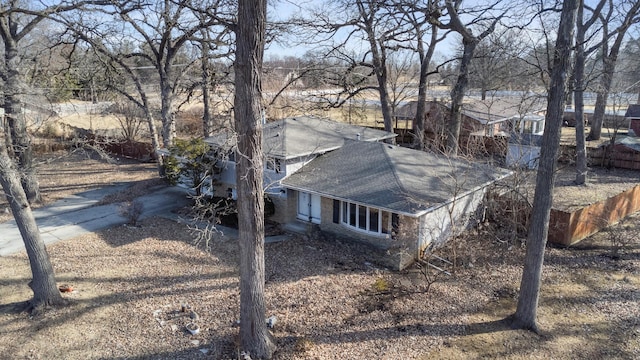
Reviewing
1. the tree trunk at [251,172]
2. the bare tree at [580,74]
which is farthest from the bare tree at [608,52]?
A: the tree trunk at [251,172]

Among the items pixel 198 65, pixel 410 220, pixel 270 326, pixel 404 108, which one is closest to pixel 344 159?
pixel 410 220

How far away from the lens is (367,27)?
73.3 feet

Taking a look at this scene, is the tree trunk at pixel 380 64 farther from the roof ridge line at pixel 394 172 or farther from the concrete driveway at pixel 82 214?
the concrete driveway at pixel 82 214

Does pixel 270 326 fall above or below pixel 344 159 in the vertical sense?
below

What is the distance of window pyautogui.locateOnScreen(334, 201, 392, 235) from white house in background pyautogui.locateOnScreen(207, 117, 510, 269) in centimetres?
3

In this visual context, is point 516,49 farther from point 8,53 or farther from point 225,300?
point 8,53

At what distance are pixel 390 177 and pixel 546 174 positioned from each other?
5.78 metres

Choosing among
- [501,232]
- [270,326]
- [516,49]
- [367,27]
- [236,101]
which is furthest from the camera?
[367,27]

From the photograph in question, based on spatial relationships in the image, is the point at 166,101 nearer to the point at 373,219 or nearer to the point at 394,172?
the point at 394,172

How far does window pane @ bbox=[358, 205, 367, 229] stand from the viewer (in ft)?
49.3

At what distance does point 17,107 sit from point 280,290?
13.6m

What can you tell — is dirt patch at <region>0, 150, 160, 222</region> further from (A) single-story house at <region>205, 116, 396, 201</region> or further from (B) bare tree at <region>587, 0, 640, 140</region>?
(B) bare tree at <region>587, 0, 640, 140</region>

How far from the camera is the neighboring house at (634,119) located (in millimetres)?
36938

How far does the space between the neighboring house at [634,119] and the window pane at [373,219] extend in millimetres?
33281
